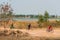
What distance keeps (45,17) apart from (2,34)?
159 ft

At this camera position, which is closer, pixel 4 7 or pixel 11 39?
pixel 11 39

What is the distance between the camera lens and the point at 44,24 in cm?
7094

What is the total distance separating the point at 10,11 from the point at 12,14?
1509 millimetres

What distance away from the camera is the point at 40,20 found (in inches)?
2987

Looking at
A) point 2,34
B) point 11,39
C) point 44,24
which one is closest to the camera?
point 11,39

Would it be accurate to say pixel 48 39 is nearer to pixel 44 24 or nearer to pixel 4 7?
pixel 4 7

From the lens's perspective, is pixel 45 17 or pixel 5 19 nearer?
pixel 5 19

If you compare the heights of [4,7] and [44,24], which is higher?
[4,7]

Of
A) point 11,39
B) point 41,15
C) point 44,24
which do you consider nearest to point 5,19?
point 11,39

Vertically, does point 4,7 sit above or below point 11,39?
above

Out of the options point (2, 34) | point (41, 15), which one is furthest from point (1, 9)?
point (41, 15)

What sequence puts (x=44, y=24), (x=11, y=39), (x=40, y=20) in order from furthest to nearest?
(x=40, y=20)
(x=44, y=24)
(x=11, y=39)

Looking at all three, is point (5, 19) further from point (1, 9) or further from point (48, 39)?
point (48, 39)

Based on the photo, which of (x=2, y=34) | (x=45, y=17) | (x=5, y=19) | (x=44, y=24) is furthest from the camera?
(x=45, y=17)
